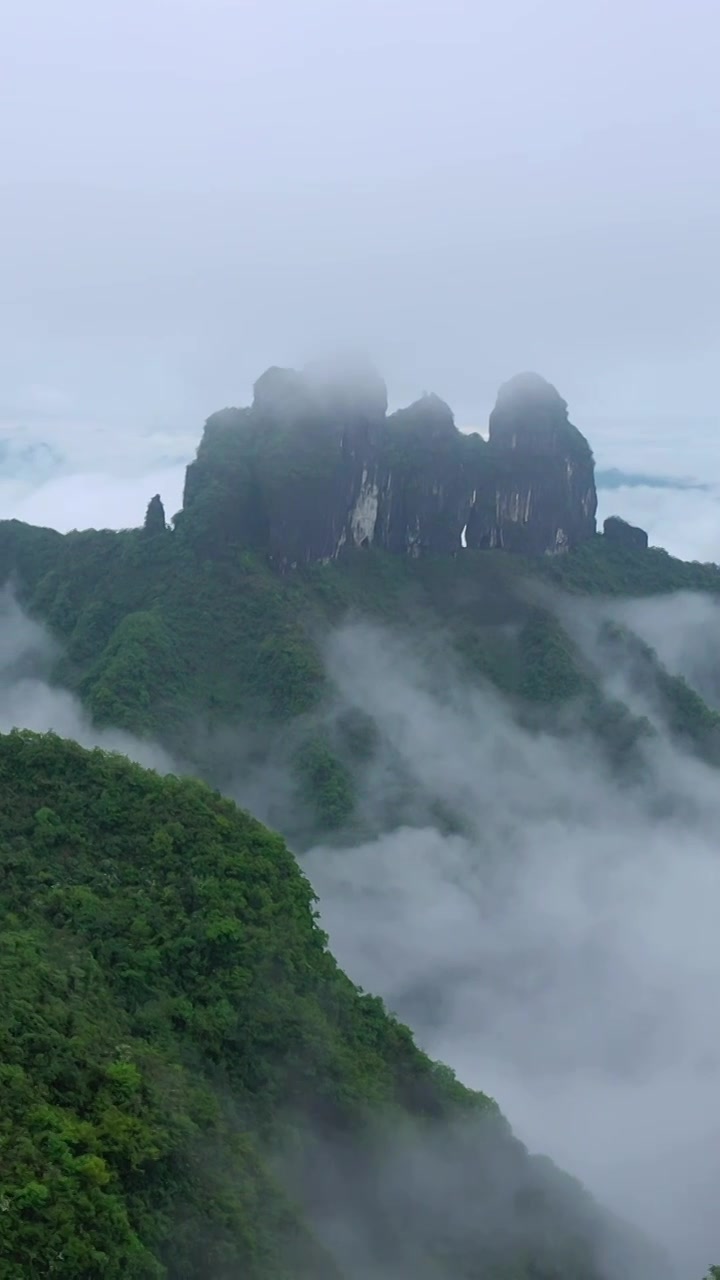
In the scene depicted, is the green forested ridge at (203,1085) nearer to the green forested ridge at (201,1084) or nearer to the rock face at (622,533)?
the green forested ridge at (201,1084)

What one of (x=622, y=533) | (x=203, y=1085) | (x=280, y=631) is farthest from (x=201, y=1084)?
(x=622, y=533)

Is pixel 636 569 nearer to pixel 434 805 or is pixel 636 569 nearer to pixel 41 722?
pixel 434 805

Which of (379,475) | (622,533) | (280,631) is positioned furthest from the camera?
(622,533)

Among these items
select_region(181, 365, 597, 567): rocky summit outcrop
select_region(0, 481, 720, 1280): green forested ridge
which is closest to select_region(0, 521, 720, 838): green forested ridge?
select_region(181, 365, 597, 567): rocky summit outcrop

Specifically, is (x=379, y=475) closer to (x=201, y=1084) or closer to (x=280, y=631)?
(x=280, y=631)

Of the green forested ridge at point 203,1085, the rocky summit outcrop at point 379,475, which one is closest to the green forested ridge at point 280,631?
the rocky summit outcrop at point 379,475

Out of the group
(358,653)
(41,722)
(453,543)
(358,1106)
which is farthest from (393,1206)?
(453,543)

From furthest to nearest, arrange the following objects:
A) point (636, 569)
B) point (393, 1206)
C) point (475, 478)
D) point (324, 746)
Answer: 1. point (636, 569)
2. point (475, 478)
3. point (324, 746)
4. point (393, 1206)
